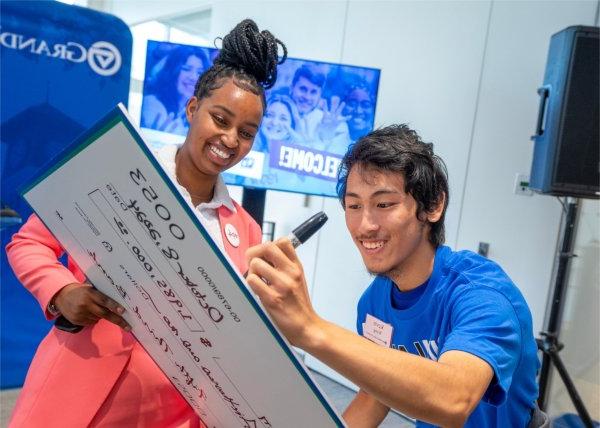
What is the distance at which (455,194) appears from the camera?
302 cm

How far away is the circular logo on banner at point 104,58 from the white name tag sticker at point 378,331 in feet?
5.00

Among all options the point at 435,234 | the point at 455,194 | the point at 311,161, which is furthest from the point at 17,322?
the point at 455,194

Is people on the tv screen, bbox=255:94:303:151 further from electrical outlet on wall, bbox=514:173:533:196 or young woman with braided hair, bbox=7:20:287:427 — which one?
young woman with braided hair, bbox=7:20:287:427

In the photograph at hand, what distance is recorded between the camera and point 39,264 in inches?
36.8

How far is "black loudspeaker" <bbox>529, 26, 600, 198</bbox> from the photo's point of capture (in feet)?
7.61

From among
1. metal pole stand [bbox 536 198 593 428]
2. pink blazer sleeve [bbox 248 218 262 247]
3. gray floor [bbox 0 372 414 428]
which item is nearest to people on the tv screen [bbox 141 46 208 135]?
gray floor [bbox 0 372 414 428]

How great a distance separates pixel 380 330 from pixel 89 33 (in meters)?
1.64

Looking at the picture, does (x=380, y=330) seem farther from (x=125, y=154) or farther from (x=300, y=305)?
(x=125, y=154)

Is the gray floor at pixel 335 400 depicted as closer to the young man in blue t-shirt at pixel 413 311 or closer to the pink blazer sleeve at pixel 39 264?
the young man in blue t-shirt at pixel 413 311

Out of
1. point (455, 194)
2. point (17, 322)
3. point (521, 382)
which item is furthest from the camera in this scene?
point (455, 194)

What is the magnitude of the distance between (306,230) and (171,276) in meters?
0.18

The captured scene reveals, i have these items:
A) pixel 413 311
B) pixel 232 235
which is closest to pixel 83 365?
pixel 232 235

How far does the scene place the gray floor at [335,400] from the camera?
233 cm

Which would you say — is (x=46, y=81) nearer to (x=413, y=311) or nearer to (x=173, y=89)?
(x=173, y=89)
